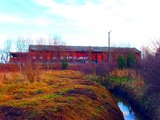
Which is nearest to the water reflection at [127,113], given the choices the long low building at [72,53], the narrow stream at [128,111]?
the narrow stream at [128,111]

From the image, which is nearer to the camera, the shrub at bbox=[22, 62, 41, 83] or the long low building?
the shrub at bbox=[22, 62, 41, 83]

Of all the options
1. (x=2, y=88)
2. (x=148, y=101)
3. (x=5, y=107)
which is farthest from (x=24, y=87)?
(x=148, y=101)

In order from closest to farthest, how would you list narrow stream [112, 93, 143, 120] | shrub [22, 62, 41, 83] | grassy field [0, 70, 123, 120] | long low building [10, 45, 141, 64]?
grassy field [0, 70, 123, 120], narrow stream [112, 93, 143, 120], shrub [22, 62, 41, 83], long low building [10, 45, 141, 64]

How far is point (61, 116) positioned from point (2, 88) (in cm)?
432

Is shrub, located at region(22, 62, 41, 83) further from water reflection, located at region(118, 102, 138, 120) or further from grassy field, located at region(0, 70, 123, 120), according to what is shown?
water reflection, located at region(118, 102, 138, 120)

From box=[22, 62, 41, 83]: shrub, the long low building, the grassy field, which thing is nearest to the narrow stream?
the grassy field

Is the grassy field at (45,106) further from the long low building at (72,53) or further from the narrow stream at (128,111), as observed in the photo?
the long low building at (72,53)

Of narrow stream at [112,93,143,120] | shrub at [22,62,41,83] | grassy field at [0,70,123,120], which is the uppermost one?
shrub at [22,62,41,83]

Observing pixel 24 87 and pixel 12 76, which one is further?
pixel 12 76

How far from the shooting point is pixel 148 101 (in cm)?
1258

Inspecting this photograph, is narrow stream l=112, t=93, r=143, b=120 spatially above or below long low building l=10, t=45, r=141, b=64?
below

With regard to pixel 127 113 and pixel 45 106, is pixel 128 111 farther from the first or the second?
pixel 45 106

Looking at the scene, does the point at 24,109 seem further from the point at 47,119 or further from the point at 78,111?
the point at 78,111

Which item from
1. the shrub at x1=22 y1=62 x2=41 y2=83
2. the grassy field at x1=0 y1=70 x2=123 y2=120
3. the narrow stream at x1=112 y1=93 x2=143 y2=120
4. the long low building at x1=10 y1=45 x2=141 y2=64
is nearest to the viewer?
the grassy field at x1=0 y1=70 x2=123 y2=120
